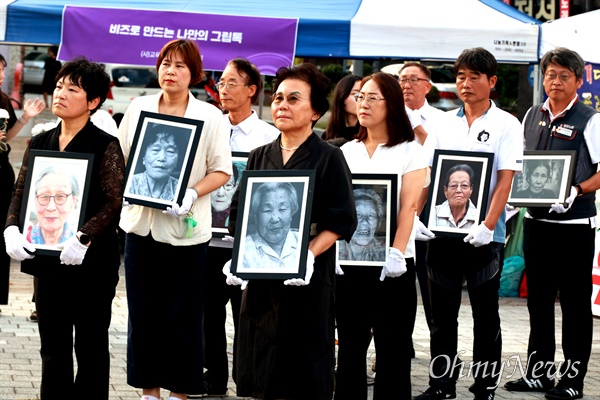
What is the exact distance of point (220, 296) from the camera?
6418 millimetres

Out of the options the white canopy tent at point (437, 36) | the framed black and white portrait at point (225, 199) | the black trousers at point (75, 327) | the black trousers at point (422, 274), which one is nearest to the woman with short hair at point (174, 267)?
the black trousers at point (75, 327)

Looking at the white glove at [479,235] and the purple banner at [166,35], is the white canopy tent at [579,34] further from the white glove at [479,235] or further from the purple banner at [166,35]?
the white glove at [479,235]

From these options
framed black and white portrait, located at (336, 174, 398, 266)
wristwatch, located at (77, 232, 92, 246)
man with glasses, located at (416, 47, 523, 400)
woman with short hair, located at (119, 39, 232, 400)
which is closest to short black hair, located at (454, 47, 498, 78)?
man with glasses, located at (416, 47, 523, 400)

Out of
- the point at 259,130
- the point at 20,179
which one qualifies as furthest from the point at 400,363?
the point at 20,179

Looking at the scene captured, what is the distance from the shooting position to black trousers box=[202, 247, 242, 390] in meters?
6.34

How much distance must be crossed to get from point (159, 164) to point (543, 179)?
94.8 inches

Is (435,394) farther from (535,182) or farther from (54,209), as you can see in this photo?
(54,209)

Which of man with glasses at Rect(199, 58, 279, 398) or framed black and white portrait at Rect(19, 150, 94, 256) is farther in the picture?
man with glasses at Rect(199, 58, 279, 398)

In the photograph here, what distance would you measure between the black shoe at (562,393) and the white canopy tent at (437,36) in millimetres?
3878

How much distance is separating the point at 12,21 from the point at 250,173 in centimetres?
571

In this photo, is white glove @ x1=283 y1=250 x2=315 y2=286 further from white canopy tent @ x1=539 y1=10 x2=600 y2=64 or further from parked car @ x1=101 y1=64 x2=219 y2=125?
parked car @ x1=101 y1=64 x2=219 y2=125

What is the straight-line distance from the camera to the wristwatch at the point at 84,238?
502cm

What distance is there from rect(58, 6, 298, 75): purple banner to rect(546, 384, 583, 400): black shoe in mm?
4244

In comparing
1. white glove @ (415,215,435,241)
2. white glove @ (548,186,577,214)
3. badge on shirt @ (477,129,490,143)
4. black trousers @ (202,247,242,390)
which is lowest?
black trousers @ (202,247,242,390)
